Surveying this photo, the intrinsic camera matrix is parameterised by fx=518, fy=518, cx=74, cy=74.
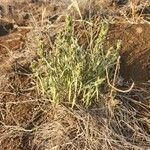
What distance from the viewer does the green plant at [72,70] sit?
2684mm

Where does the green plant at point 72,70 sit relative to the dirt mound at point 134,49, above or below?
above

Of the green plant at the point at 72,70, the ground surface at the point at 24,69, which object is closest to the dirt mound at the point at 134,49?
the ground surface at the point at 24,69

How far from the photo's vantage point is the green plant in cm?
268

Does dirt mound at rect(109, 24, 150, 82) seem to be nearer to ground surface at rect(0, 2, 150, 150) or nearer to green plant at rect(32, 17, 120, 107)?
ground surface at rect(0, 2, 150, 150)

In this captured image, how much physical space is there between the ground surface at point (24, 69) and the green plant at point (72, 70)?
0.52ft

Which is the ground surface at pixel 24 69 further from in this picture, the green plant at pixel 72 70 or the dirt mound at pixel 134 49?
the green plant at pixel 72 70

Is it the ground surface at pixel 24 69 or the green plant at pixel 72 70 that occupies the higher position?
the green plant at pixel 72 70

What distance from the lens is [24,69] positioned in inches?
120

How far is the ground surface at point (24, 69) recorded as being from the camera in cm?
274

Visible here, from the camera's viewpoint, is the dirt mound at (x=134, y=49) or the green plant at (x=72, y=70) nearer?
the green plant at (x=72, y=70)

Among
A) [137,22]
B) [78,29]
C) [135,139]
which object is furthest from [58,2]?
[135,139]

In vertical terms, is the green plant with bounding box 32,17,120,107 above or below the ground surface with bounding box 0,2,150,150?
above

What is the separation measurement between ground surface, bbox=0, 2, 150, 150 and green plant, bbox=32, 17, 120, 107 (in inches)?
6.3

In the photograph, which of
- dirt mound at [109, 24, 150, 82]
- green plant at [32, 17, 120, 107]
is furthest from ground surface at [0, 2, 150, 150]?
green plant at [32, 17, 120, 107]
